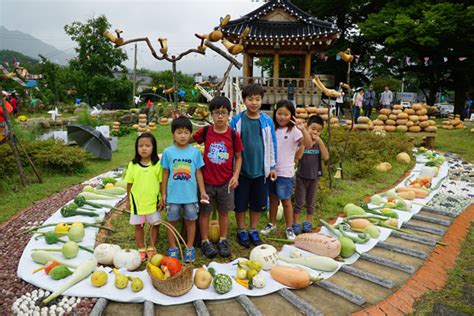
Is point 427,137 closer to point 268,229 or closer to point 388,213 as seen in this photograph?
point 388,213

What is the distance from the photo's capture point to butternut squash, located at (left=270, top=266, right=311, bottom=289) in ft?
9.41

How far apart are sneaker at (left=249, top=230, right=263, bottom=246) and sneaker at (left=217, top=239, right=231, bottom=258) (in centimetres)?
29

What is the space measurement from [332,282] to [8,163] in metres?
5.90

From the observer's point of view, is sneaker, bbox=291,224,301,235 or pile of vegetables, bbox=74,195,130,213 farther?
pile of vegetables, bbox=74,195,130,213

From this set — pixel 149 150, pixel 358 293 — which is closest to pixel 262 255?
pixel 358 293

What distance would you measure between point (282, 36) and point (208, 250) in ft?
41.6

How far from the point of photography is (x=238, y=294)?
2752 millimetres

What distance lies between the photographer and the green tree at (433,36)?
52.0ft

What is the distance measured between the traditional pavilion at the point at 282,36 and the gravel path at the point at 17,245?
10.7m

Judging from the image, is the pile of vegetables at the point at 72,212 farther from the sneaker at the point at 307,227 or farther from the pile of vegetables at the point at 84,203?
the sneaker at the point at 307,227

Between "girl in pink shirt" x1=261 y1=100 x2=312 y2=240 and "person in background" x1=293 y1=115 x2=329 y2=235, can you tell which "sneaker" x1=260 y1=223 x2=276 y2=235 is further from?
"girl in pink shirt" x1=261 y1=100 x2=312 y2=240

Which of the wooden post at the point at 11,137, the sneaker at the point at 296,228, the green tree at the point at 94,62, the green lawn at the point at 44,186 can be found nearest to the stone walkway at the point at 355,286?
the sneaker at the point at 296,228

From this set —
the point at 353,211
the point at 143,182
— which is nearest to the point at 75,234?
the point at 143,182

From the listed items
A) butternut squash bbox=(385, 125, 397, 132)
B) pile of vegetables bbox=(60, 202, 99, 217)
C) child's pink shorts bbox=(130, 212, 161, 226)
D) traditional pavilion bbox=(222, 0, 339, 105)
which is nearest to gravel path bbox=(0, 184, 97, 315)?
pile of vegetables bbox=(60, 202, 99, 217)
